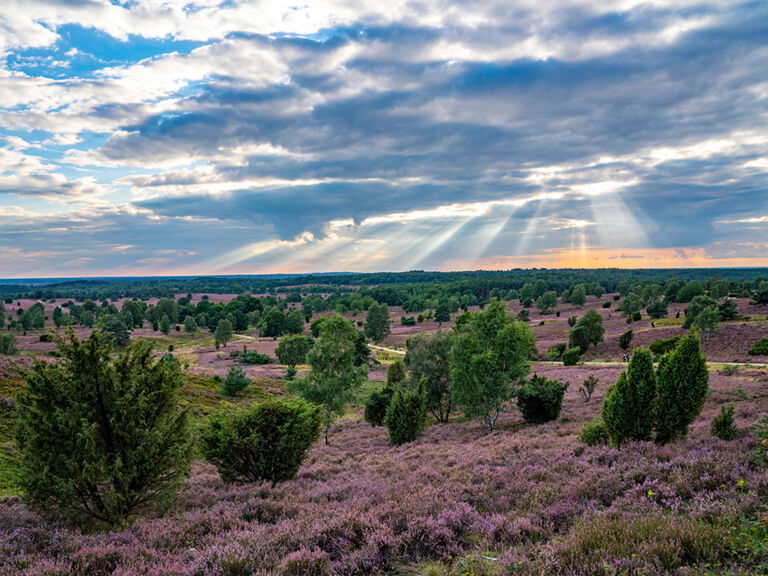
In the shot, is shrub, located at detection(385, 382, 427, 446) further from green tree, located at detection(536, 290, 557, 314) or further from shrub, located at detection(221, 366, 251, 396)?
green tree, located at detection(536, 290, 557, 314)

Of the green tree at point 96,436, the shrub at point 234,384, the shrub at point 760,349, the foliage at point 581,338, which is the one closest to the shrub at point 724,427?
the green tree at point 96,436

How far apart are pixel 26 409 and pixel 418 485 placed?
10491 millimetres

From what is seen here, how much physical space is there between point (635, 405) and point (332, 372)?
18654 mm

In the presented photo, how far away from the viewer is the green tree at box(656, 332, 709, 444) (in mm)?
14156

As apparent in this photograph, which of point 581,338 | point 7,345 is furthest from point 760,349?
point 7,345

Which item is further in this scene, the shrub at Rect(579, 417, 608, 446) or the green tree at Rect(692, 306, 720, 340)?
the green tree at Rect(692, 306, 720, 340)

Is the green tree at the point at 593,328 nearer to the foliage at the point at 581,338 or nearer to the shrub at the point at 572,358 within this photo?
the foliage at the point at 581,338

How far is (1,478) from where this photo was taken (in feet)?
49.6

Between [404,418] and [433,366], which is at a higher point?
[433,366]

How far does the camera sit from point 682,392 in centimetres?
1428

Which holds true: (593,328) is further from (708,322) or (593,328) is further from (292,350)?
(292,350)

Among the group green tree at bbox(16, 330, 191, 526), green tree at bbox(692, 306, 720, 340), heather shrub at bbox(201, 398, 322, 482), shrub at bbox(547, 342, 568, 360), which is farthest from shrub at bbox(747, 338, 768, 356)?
green tree at bbox(16, 330, 191, 526)

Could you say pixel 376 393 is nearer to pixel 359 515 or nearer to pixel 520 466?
pixel 520 466

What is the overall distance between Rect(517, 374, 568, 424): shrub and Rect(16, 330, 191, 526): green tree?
20957mm
